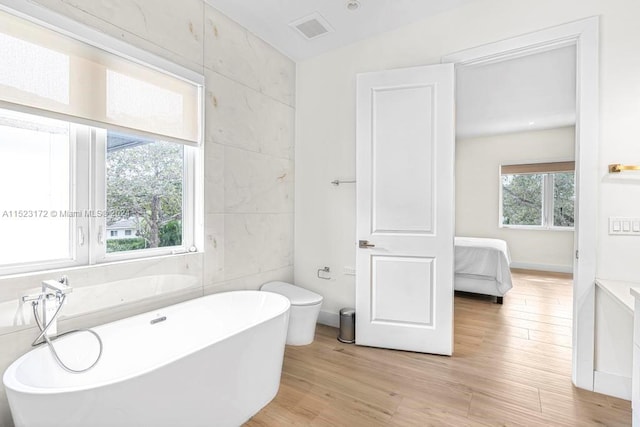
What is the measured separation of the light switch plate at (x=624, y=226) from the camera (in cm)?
187

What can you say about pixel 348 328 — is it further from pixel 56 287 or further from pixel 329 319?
pixel 56 287

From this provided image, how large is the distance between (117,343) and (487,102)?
4826 mm

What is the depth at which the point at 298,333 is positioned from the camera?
2631 millimetres

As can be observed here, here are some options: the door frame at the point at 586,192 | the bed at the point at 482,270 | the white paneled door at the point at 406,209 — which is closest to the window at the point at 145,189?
the white paneled door at the point at 406,209

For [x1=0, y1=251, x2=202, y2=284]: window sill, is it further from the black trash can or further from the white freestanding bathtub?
the black trash can

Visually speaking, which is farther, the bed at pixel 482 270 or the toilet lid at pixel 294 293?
the bed at pixel 482 270

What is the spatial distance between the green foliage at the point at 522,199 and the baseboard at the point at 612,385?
15.8ft

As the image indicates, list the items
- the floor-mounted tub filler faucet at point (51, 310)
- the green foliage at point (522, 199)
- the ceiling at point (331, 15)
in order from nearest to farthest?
the floor-mounted tub filler faucet at point (51, 310), the ceiling at point (331, 15), the green foliage at point (522, 199)

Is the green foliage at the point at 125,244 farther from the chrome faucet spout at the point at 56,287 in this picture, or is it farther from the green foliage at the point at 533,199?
the green foliage at the point at 533,199

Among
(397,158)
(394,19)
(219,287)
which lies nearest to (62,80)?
(219,287)

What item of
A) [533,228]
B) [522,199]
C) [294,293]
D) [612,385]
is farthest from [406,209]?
[522,199]

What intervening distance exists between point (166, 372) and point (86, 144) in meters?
1.36

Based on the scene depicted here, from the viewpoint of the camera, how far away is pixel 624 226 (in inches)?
74.4

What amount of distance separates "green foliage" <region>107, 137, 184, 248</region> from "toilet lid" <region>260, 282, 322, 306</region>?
95 centimetres
